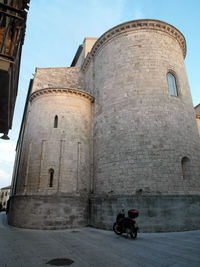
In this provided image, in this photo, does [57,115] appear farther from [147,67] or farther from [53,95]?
[147,67]

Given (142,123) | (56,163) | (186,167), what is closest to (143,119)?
(142,123)

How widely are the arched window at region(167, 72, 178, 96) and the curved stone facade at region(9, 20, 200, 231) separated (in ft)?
0.29

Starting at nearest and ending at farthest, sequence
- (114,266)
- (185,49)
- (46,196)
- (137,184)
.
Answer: (114,266), (137,184), (46,196), (185,49)

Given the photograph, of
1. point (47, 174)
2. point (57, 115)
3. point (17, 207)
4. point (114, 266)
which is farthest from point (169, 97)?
point (17, 207)

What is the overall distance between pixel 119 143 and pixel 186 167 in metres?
4.25

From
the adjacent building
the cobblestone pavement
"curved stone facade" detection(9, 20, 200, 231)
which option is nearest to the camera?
the adjacent building

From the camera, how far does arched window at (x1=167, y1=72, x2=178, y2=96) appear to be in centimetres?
1312

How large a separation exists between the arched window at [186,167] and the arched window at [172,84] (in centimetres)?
470

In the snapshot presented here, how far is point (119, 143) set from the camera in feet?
39.1

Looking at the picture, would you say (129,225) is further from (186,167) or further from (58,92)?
(58,92)

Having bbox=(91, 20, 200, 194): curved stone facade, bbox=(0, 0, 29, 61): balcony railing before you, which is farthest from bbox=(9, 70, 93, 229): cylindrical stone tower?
bbox=(0, 0, 29, 61): balcony railing

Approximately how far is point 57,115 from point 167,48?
948cm

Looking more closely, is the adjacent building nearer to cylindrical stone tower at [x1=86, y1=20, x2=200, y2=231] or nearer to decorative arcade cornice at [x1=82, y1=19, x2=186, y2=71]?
cylindrical stone tower at [x1=86, y1=20, x2=200, y2=231]

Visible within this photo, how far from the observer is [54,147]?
510 inches
